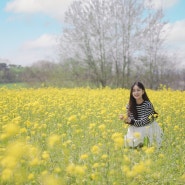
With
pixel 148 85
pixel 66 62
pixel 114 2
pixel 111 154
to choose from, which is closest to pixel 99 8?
pixel 114 2

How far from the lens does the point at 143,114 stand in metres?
5.78

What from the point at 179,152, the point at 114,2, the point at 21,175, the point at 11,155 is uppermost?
the point at 114,2

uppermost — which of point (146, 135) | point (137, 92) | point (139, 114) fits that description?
point (137, 92)

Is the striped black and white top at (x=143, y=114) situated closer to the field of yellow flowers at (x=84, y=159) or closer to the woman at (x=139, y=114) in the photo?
the woman at (x=139, y=114)

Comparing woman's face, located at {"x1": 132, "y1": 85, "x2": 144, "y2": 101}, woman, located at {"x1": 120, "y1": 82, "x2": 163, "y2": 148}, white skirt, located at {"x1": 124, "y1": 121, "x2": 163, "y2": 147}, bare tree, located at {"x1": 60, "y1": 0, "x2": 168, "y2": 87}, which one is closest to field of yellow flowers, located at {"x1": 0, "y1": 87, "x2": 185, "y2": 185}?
white skirt, located at {"x1": 124, "y1": 121, "x2": 163, "y2": 147}

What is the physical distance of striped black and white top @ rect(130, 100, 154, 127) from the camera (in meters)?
5.73

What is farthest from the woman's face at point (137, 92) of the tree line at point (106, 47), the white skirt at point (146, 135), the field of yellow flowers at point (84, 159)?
the tree line at point (106, 47)

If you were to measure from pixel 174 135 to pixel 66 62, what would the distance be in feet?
50.0

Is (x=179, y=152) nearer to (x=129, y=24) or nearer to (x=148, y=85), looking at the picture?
(x=129, y=24)

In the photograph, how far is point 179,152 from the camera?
4.71 metres

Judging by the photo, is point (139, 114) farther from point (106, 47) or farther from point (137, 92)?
point (106, 47)

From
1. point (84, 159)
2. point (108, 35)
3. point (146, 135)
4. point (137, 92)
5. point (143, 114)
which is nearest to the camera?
point (84, 159)

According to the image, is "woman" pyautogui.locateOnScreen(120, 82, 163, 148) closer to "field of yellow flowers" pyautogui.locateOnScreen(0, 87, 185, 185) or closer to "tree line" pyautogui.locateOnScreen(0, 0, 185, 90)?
"field of yellow flowers" pyautogui.locateOnScreen(0, 87, 185, 185)

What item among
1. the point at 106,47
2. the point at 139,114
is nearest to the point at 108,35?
the point at 106,47
